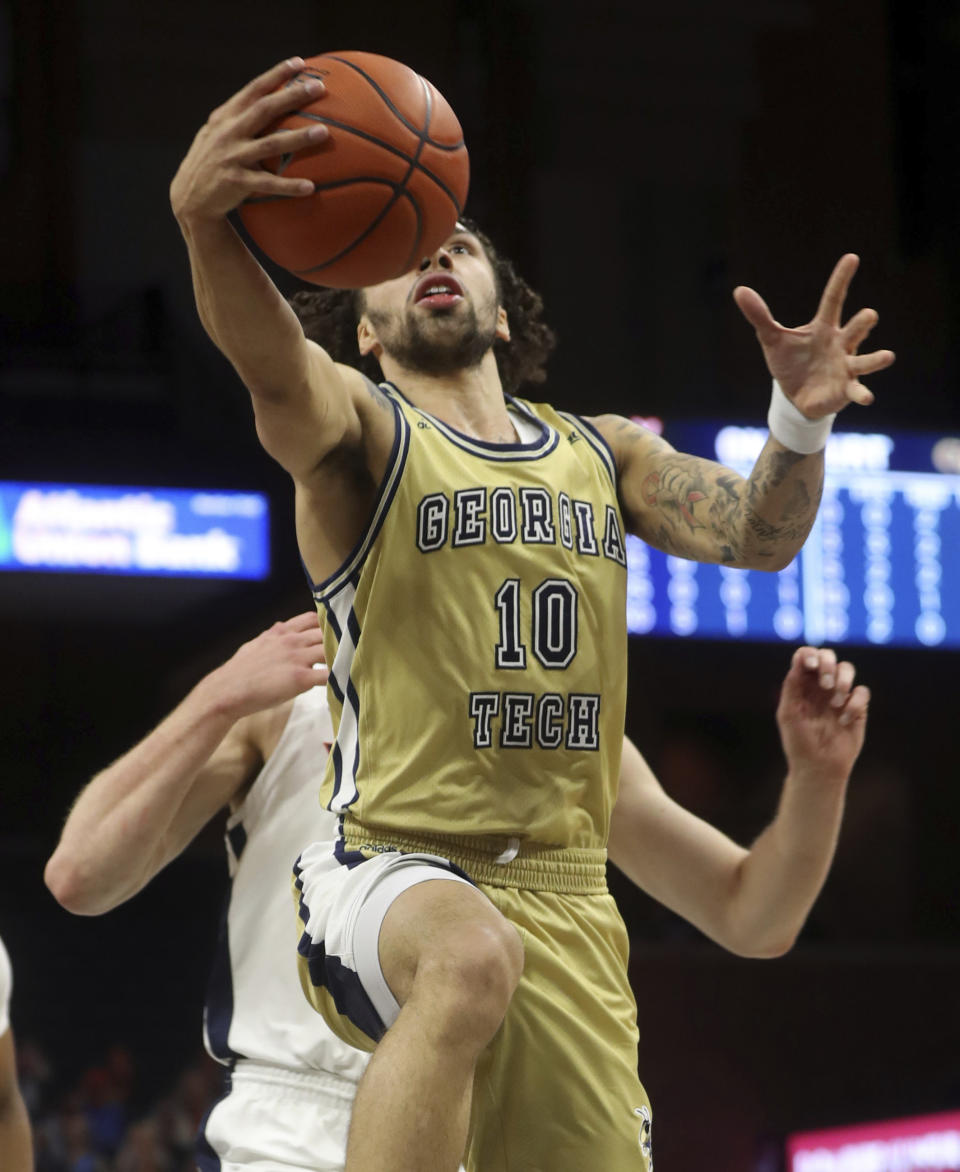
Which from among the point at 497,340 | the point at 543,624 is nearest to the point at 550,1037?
the point at 543,624

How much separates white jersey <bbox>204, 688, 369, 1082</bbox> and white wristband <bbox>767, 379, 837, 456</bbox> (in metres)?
1.19

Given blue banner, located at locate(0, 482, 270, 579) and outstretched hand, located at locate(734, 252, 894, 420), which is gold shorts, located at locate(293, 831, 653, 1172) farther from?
blue banner, located at locate(0, 482, 270, 579)

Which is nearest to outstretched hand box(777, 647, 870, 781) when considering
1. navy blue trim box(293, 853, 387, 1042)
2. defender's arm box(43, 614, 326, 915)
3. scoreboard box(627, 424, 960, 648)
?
defender's arm box(43, 614, 326, 915)

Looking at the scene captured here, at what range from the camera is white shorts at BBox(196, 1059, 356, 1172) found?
312 centimetres

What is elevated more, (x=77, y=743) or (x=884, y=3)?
(x=884, y=3)

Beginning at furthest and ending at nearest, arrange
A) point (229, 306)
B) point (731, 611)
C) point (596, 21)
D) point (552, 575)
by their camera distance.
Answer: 1. point (596, 21)
2. point (731, 611)
3. point (552, 575)
4. point (229, 306)

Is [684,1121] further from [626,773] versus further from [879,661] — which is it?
[626,773]

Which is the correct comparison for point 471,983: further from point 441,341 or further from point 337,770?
point 441,341

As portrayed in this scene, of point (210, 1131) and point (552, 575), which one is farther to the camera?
point (210, 1131)

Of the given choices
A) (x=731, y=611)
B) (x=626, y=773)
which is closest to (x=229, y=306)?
(x=626, y=773)

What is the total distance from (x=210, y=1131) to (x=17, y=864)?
5493mm

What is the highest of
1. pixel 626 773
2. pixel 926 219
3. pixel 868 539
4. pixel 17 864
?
pixel 926 219

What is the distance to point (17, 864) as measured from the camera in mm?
8391

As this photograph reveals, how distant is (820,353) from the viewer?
8.76ft
